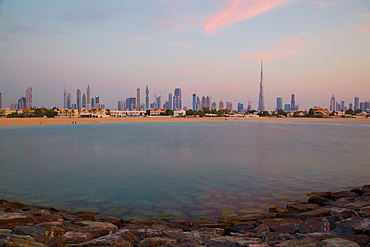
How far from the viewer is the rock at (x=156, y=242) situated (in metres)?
5.08

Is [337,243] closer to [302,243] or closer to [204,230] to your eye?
[302,243]

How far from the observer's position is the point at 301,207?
309 inches

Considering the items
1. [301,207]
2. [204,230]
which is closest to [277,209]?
[301,207]

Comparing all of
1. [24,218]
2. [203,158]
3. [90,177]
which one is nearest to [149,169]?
[90,177]

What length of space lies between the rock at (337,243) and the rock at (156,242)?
2.48 metres

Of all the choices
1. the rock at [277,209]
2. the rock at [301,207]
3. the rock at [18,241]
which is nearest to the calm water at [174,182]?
the rock at [277,209]

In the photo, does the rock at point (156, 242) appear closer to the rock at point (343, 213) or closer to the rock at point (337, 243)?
the rock at point (337, 243)

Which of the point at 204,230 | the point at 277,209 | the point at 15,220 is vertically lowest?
the point at 277,209

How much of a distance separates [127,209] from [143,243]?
3324 millimetres

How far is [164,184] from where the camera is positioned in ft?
36.7

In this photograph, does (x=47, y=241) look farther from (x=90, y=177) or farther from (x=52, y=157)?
(x=52, y=157)

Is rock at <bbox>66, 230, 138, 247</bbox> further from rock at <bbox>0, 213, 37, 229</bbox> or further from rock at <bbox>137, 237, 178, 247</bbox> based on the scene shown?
rock at <bbox>0, 213, 37, 229</bbox>

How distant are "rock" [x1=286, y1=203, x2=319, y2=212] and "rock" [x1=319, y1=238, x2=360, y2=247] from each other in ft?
9.63

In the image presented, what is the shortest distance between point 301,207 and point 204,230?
3232 millimetres
